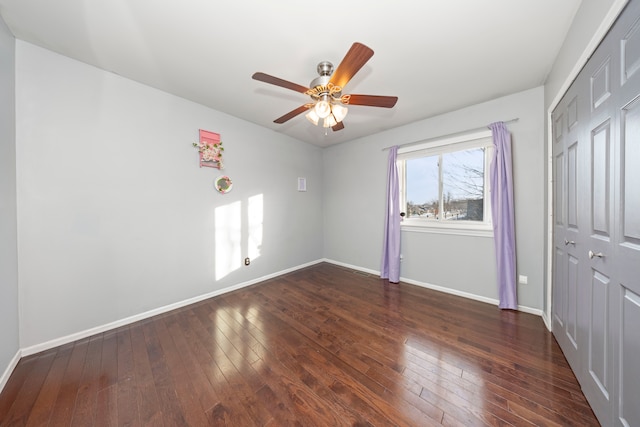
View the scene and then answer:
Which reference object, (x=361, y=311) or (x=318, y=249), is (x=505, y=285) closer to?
(x=361, y=311)

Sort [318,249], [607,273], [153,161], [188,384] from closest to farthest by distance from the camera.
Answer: [607,273] → [188,384] → [153,161] → [318,249]

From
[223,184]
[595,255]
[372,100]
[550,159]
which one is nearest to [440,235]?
[550,159]

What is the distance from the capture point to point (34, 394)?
1.42 m

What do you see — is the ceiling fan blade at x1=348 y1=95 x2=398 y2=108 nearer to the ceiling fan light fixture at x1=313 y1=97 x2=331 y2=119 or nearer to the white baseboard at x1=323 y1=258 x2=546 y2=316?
the ceiling fan light fixture at x1=313 y1=97 x2=331 y2=119

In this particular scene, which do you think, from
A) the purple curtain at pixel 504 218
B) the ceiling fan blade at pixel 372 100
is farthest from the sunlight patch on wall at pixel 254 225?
the purple curtain at pixel 504 218

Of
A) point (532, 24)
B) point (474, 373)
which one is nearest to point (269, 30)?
point (532, 24)

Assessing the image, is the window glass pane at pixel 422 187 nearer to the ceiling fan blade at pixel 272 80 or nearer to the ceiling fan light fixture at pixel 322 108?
the ceiling fan light fixture at pixel 322 108

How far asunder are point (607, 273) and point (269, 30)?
263 cm

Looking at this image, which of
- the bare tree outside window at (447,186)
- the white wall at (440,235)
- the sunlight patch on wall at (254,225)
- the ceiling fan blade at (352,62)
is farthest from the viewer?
the sunlight patch on wall at (254,225)

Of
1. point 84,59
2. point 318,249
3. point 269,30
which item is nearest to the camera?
point 269,30

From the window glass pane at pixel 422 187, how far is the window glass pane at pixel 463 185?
127mm

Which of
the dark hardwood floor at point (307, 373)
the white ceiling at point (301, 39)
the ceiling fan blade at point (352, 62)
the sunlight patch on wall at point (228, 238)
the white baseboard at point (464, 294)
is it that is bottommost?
the dark hardwood floor at point (307, 373)

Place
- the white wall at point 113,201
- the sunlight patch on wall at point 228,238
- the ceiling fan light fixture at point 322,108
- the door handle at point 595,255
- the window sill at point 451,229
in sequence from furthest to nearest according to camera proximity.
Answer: the sunlight patch on wall at point 228,238 → the window sill at point 451,229 → the white wall at point 113,201 → the ceiling fan light fixture at point 322,108 → the door handle at point 595,255

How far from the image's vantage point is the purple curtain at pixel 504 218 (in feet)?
8.08
